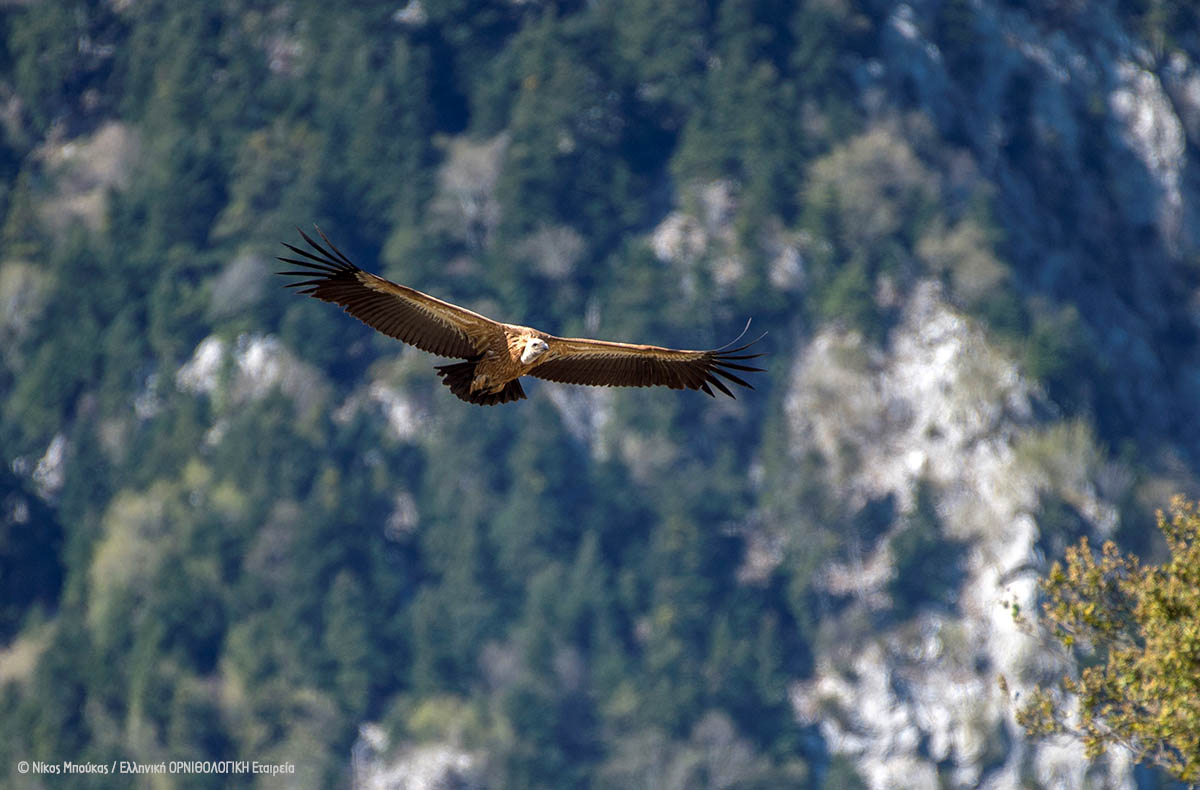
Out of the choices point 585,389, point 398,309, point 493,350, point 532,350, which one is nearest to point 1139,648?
point 532,350

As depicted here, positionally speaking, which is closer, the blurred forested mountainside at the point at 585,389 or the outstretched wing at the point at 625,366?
the outstretched wing at the point at 625,366

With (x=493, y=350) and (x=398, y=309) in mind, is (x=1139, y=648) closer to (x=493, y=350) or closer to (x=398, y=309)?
(x=493, y=350)

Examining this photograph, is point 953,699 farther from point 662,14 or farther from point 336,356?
point 662,14

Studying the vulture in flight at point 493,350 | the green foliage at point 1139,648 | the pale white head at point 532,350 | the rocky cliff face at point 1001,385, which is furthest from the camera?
the rocky cliff face at point 1001,385

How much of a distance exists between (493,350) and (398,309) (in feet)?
4.07

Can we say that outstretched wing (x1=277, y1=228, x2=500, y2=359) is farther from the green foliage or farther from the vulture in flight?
the green foliage

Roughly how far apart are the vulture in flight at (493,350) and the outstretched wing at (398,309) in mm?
10

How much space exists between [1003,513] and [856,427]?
9.48 metres

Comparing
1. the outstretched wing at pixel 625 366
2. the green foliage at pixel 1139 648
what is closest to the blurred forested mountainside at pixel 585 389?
the green foliage at pixel 1139 648

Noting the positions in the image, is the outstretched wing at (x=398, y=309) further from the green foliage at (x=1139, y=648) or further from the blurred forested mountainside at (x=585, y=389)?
the blurred forested mountainside at (x=585, y=389)

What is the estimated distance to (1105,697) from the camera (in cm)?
1720

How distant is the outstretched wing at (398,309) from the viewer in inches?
578

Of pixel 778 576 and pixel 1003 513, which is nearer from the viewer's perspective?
pixel 1003 513

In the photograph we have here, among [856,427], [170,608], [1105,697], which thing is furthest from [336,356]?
[1105,697]
